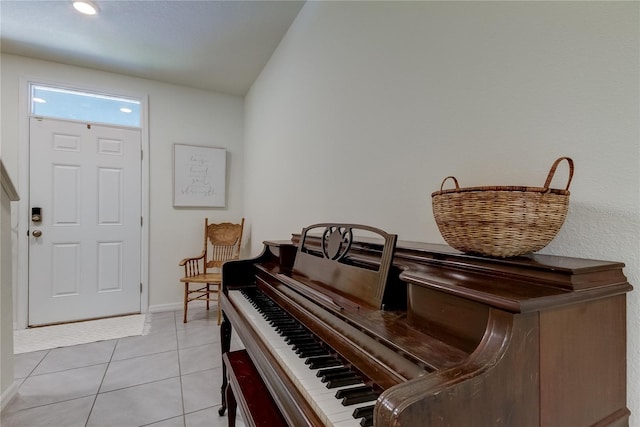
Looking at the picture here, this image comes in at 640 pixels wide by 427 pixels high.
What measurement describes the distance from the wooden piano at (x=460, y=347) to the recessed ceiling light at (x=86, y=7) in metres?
2.66

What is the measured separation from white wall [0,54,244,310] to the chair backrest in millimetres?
166

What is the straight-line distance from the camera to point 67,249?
10.5ft

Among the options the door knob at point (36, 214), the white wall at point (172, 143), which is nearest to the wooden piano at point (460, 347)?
the white wall at point (172, 143)

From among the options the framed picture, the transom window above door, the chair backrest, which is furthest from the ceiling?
the chair backrest

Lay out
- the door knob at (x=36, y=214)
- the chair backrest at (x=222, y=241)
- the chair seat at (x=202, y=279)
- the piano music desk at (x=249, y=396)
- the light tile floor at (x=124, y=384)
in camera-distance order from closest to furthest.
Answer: the piano music desk at (x=249, y=396)
the light tile floor at (x=124, y=384)
the door knob at (x=36, y=214)
the chair seat at (x=202, y=279)
the chair backrest at (x=222, y=241)

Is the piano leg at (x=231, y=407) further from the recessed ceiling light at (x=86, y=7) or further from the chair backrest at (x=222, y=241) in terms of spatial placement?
the recessed ceiling light at (x=86, y=7)

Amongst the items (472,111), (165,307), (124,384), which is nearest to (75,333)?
(165,307)

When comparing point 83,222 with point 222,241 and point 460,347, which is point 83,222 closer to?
point 222,241

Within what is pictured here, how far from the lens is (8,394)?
1.81 meters

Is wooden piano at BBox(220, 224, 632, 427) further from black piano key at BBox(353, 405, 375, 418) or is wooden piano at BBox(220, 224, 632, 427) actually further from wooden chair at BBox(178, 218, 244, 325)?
wooden chair at BBox(178, 218, 244, 325)

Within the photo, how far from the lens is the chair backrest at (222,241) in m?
3.67

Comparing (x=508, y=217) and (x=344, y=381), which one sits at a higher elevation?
(x=508, y=217)

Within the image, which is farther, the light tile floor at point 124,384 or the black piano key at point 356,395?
the light tile floor at point 124,384

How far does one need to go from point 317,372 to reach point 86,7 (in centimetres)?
293
